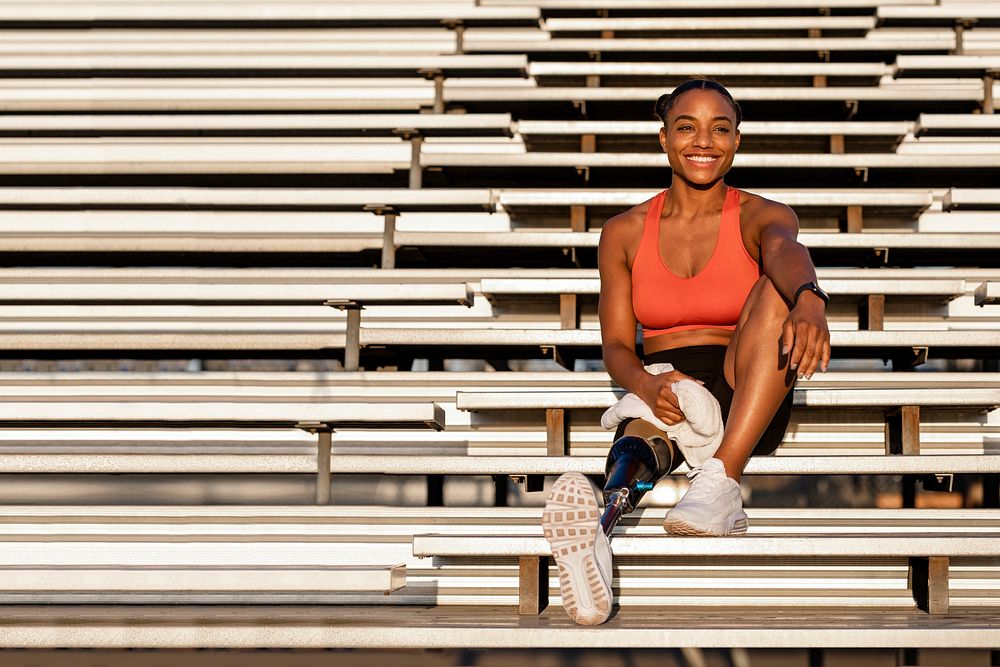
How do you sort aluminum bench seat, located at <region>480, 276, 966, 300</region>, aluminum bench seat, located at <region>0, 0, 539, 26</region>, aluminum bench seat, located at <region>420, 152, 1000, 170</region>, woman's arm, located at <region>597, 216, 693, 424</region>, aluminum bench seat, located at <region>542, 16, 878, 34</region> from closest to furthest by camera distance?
woman's arm, located at <region>597, 216, 693, 424</region> < aluminum bench seat, located at <region>480, 276, 966, 300</region> < aluminum bench seat, located at <region>420, 152, 1000, 170</region> < aluminum bench seat, located at <region>542, 16, 878, 34</region> < aluminum bench seat, located at <region>0, 0, 539, 26</region>

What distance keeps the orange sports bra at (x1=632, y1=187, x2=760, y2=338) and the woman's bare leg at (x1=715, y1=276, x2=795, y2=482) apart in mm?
188

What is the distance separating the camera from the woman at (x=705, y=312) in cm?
146

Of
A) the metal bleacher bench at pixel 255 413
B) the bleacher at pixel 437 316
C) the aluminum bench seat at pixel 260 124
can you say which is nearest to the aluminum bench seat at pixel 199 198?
the bleacher at pixel 437 316

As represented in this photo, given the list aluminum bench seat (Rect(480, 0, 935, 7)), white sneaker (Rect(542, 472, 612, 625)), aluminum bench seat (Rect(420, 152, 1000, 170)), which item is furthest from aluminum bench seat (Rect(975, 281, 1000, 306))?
aluminum bench seat (Rect(480, 0, 935, 7))

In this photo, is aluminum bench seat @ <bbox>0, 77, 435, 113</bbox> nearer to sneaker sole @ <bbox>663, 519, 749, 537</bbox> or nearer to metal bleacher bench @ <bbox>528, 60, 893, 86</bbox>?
metal bleacher bench @ <bbox>528, 60, 893, 86</bbox>

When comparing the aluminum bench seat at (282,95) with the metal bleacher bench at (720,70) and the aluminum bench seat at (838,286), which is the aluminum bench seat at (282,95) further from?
the aluminum bench seat at (838,286)

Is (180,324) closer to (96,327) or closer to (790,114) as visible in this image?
(96,327)

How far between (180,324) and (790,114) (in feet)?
6.94

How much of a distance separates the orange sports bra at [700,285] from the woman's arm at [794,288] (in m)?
0.06

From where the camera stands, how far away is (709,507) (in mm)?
1435

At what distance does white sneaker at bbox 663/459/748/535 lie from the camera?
1.42 m

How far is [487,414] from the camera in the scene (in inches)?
96.7

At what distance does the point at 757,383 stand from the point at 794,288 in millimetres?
154

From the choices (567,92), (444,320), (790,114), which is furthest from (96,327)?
(790,114)
